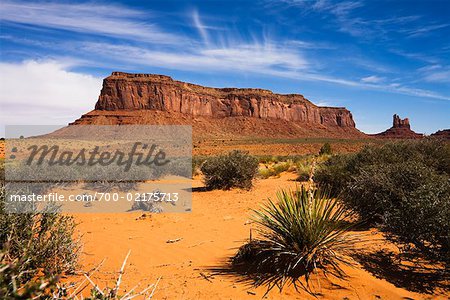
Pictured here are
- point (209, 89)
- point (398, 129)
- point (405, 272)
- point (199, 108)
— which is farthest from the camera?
point (398, 129)

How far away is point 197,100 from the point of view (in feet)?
403

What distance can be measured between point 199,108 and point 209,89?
1453 cm

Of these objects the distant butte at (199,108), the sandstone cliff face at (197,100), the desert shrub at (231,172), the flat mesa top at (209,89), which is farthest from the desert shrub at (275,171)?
the flat mesa top at (209,89)

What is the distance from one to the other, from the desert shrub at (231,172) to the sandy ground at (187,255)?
313cm

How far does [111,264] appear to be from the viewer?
5.65 m

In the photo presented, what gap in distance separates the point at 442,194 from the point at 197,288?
Answer: 401cm

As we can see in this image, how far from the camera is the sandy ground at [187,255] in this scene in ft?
14.0

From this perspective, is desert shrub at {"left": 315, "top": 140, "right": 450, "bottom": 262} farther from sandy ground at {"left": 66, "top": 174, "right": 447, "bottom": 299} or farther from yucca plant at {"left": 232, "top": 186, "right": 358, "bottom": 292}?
yucca plant at {"left": 232, "top": 186, "right": 358, "bottom": 292}

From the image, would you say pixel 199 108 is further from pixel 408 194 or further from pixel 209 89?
pixel 408 194

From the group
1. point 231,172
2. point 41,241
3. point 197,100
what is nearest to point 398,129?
point 197,100

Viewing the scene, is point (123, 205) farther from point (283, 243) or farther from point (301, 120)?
point (301, 120)

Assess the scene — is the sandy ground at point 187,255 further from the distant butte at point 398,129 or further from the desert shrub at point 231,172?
the distant butte at point 398,129

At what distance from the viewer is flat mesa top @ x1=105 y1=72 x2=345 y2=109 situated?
11525 cm

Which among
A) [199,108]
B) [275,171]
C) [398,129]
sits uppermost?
[199,108]
